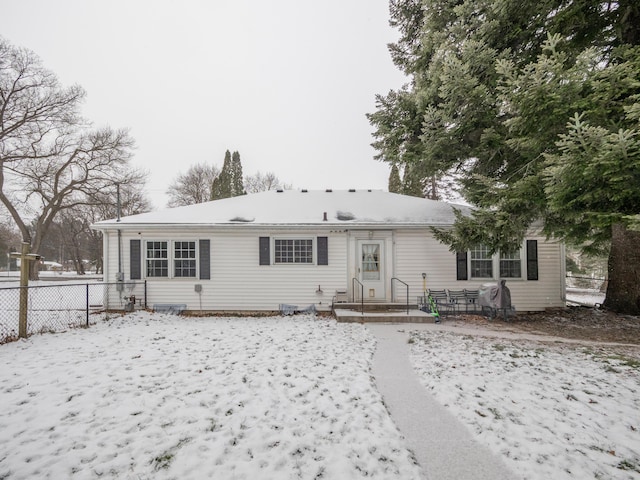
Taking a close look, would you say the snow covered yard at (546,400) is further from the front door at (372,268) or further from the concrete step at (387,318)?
the front door at (372,268)

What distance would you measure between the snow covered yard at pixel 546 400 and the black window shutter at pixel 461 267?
3.68m

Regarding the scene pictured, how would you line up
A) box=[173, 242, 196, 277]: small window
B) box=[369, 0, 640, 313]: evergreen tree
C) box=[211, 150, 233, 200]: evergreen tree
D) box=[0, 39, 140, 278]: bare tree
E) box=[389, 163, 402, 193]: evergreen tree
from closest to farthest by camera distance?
box=[369, 0, 640, 313]: evergreen tree < box=[173, 242, 196, 277]: small window < box=[0, 39, 140, 278]: bare tree < box=[389, 163, 402, 193]: evergreen tree < box=[211, 150, 233, 200]: evergreen tree

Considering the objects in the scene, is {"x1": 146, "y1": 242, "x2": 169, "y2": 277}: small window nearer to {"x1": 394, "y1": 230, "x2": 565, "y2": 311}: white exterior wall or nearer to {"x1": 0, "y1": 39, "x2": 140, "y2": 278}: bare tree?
{"x1": 394, "y1": 230, "x2": 565, "y2": 311}: white exterior wall

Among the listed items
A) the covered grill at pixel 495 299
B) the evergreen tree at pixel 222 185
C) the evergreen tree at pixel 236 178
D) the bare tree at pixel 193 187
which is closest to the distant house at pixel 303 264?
the covered grill at pixel 495 299

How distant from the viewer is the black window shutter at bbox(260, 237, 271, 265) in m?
9.74

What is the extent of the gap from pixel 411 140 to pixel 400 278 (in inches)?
177

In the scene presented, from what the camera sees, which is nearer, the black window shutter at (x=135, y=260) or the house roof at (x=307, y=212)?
the house roof at (x=307, y=212)

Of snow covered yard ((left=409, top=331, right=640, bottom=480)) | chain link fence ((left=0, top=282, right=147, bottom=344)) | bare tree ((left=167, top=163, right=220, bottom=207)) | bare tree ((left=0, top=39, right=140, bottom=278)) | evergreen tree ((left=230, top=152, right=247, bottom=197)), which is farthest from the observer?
bare tree ((left=167, top=163, right=220, bottom=207))

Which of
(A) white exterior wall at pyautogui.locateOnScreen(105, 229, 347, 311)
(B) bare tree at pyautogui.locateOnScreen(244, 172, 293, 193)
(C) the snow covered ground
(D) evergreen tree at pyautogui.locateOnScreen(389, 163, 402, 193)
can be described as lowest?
(C) the snow covered ground

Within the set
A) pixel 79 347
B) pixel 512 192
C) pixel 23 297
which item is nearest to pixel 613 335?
pixel 512 192

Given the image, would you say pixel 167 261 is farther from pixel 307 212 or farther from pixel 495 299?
pixel 495 299

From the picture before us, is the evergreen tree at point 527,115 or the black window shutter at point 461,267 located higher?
the evergreen tree at point 527,115

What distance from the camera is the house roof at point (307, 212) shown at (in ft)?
31.1

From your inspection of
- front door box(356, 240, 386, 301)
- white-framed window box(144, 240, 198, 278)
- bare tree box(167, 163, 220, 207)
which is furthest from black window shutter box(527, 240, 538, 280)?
bare tree box(167, 163, 220, 207)
